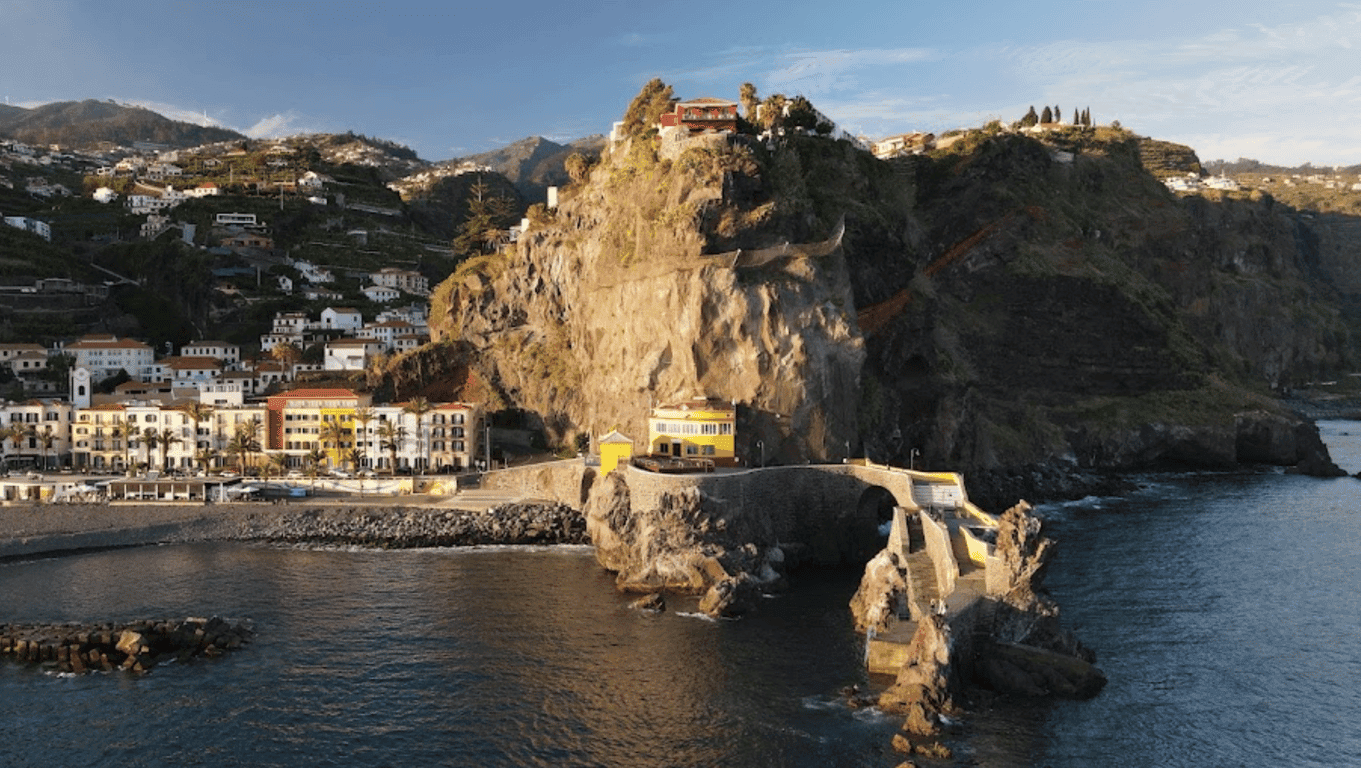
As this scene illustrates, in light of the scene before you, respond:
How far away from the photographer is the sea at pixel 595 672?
91.4 ft

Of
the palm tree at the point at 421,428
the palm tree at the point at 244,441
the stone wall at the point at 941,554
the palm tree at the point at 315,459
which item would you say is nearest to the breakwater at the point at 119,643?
the stone wall at the point at 941,554

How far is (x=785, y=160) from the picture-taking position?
6594 centimetres

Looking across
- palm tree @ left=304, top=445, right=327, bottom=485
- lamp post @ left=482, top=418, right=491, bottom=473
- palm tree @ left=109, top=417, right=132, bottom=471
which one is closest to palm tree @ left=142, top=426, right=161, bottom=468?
palm tree @ left=109, top=417, right=132, bottom=471

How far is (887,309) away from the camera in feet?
231

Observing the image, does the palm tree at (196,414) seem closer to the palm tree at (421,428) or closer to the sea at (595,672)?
the palm tree at (421,428)

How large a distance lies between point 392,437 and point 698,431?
26.8 meters

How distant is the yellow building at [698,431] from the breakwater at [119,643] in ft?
82.4

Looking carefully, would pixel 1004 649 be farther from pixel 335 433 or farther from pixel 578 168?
pixel 578 168

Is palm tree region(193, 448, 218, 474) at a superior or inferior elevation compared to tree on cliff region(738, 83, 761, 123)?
inferior

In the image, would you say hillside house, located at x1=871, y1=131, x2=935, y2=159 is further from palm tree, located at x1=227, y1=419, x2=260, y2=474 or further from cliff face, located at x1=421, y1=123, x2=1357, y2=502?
palm tree, located at x1=227, y1=419, x2=260, y2=474

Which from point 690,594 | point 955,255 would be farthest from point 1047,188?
point 690,594

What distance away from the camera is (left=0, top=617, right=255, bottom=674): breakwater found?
35.5 metres

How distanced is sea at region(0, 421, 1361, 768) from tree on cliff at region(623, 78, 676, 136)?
36612mm

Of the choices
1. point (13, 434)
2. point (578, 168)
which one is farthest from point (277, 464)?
point (578, 168)
